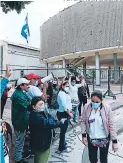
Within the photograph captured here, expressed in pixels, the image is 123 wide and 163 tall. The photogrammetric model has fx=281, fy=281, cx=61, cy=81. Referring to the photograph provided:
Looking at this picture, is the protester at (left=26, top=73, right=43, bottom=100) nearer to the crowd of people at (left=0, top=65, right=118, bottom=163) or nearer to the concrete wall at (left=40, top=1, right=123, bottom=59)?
the crowd of people at (left=0, top=65, right=118, bottom=163)

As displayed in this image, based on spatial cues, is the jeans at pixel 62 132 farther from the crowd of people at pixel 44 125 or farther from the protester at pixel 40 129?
the protester at pixel 40 129

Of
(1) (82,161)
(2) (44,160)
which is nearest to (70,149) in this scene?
(1) (82,161)

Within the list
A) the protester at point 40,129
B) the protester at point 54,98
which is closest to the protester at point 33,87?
the protester at point 40,129

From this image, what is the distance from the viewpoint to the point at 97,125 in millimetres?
4414

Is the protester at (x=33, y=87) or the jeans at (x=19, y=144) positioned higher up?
the protester at (x=33, y=87)

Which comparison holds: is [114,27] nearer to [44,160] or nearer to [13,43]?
[13,43]

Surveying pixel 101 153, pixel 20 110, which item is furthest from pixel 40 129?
pixel 101 153

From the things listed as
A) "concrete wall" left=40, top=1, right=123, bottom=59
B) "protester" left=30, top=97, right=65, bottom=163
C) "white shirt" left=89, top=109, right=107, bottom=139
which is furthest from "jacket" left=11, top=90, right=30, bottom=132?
"concrete wall" left=40, top=1, right=123, bottom=59

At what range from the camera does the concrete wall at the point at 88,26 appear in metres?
32.5

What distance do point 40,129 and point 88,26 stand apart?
1244 inches

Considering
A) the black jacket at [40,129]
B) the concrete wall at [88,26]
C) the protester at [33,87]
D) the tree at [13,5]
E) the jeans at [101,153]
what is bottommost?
the jeans at [101,153]

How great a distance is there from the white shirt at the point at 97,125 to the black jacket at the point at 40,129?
0.58 metres

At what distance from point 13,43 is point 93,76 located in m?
18.8

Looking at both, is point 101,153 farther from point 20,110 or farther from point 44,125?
point 20,110
